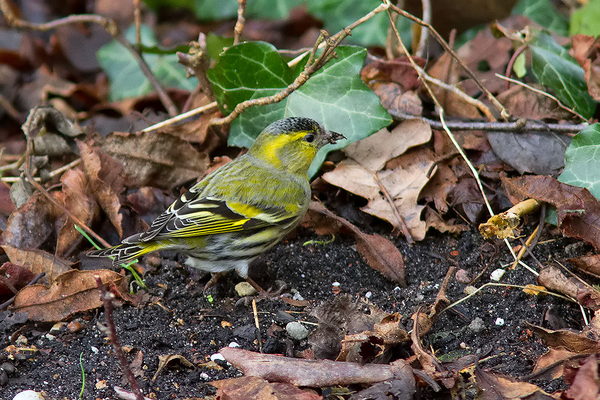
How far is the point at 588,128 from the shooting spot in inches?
142

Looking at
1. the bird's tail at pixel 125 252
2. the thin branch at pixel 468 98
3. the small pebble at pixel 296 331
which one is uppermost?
the thin branch at pixel 468 98

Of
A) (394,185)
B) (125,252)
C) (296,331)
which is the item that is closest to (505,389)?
(296,331)

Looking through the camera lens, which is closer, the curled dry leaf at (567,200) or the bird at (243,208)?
the curled dry leaf at (567,200)

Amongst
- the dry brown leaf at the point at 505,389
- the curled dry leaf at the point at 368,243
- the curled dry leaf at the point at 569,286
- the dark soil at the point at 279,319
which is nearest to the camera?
the dry brown leaf at the point at 505,389

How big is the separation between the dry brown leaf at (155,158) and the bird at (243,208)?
17.0 inches

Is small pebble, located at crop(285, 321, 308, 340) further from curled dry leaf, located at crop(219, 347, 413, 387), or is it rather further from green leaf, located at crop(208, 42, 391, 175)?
green leaf, located at crop(208, 42, 391, 175)

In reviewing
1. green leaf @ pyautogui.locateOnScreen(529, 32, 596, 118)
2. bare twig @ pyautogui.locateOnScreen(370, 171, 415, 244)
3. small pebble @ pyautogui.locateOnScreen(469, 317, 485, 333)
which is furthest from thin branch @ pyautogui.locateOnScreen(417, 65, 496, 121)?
small pebble @ pyautogui.locateOnScreen(469, 317, 485, 333)

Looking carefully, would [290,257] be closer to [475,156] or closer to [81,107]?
[475,156]

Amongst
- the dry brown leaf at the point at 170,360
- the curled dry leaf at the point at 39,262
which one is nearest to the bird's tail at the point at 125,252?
the curled dry leaf at the point at 39,262

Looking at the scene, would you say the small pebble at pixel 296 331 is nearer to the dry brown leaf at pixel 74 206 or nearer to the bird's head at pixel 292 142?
the bird's head at pixel 292 142

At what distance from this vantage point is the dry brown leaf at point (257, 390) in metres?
2.52

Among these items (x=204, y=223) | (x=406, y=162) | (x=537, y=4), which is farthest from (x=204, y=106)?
(x=537, y=4)

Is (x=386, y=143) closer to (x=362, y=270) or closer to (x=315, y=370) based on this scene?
(x=362, y=270)

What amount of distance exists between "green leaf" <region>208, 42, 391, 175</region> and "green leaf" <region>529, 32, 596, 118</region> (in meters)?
1.16
